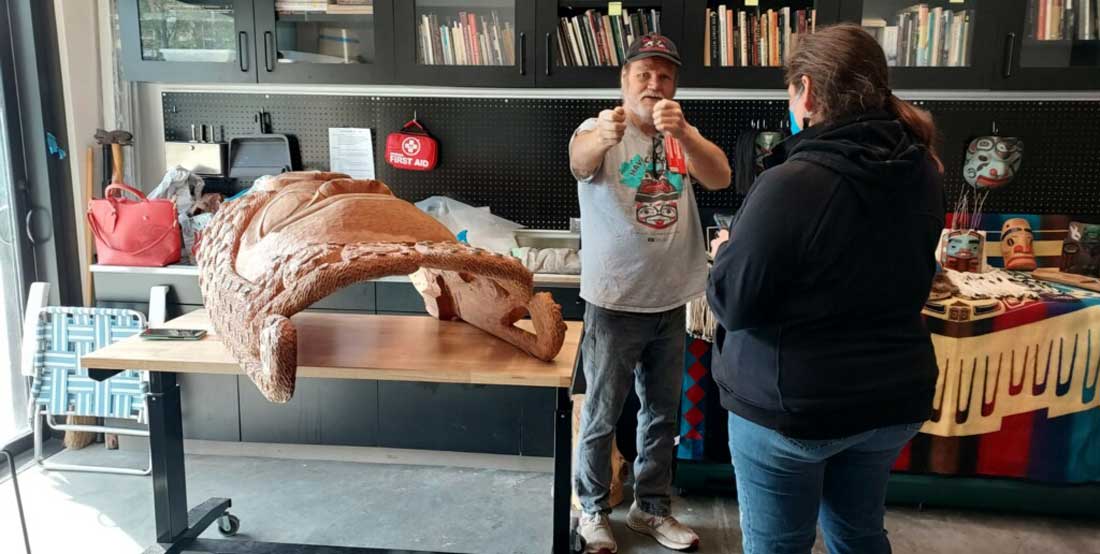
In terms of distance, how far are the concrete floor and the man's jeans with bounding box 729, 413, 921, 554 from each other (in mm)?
1036

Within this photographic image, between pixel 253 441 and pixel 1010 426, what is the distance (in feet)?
9.86

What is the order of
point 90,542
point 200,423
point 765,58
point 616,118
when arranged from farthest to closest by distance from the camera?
point 200,423
point 765,58
point 90,542
point 616,118

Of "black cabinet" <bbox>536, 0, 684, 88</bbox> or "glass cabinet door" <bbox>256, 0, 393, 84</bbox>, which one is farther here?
"glass cabinet door" <bbox>256, 0, 393, 84</bbox>

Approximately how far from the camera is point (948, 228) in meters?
3.09

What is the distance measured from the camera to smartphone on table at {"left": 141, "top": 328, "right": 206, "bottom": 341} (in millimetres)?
1895

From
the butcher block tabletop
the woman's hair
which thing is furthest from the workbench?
the woman's hair

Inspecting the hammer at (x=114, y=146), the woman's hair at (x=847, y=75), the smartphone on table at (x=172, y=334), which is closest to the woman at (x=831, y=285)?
the woman's hair at (x=847, y=75)

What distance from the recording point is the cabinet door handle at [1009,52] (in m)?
2.79

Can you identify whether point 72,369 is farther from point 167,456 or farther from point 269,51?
point 269,51

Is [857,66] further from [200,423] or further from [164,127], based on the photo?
[164,127]

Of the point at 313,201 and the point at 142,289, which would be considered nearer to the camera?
the point at 313,201

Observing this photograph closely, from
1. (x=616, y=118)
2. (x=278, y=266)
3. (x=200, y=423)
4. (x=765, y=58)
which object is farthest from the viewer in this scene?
(x=200, y=423)

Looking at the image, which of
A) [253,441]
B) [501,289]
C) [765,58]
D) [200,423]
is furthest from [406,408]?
[765,58]

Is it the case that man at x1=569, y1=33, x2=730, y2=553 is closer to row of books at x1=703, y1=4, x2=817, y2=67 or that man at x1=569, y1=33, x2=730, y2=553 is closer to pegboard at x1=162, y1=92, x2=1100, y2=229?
row of books at x1=703, y1=4, x2=817, y2=67
